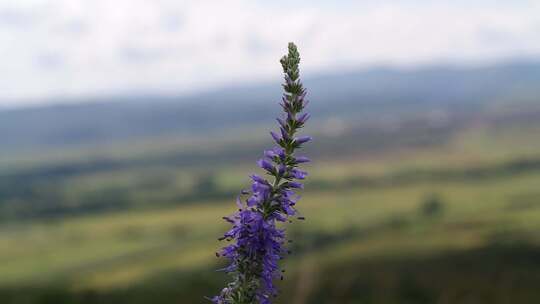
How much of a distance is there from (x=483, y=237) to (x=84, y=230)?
354ft

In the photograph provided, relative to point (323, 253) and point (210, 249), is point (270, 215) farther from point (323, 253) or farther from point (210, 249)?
point (210, 249)

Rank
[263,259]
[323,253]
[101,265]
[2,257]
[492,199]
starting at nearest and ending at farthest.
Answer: [263,259], [323,253], [101,265], [2,257], [492,199]

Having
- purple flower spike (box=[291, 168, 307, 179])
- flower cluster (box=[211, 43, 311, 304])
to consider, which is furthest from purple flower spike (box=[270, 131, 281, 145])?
purple flower spike (box=[291, 168, 307, 179])

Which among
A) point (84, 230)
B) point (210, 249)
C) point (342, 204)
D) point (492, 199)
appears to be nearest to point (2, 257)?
point (84, 230)

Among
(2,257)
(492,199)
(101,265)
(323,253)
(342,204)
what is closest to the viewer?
→ (323,253)

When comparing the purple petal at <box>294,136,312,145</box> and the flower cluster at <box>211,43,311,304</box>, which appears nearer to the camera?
the flower cluster at <box>211,43,311,304</box>

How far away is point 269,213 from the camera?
5.30 m

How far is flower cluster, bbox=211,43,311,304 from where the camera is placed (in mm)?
5117

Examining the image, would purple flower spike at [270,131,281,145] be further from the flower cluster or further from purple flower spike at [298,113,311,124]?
purple flower spike at [298,113,311,124]

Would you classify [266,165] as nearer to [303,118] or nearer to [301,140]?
[301,140]

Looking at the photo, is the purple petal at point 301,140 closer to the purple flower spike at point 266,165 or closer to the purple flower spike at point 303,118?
the purple flower spike at point 303,118

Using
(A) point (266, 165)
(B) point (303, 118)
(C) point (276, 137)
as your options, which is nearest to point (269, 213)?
(A) point (266, 165)

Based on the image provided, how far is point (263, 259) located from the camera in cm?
518

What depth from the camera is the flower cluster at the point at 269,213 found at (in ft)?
16.8
